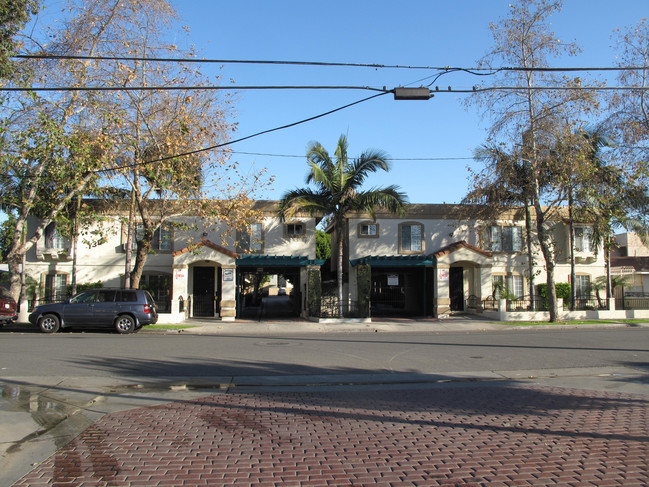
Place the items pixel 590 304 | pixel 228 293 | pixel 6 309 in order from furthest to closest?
pixel 590 304
pixel 228 293
pixel 6 309

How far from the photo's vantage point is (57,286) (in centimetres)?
2731

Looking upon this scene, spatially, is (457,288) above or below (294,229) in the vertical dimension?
below

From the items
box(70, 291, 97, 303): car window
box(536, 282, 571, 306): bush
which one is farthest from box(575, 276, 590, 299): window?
box(70, 291, 97, 303): car window

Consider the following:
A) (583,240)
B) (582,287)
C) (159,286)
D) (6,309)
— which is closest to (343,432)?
(6,309)

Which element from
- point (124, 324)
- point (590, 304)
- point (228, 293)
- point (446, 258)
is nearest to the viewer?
point (124, 324)

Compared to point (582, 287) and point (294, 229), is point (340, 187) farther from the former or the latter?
point (582, 287)

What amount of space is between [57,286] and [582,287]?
1169 inches

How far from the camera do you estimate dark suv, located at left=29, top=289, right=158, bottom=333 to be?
61.0 ft

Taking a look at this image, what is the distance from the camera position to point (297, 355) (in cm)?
1323

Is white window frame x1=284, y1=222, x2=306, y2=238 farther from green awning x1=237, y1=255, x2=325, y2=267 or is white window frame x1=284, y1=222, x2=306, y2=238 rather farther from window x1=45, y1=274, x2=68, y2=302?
window x1=45, y1=274, x2=68, y2=302

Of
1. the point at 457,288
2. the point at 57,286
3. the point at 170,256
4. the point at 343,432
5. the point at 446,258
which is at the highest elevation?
the point at 170,256

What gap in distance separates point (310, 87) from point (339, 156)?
12.6 metres

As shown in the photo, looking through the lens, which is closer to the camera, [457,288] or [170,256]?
[170,256]

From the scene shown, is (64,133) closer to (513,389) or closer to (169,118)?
(169,118)
